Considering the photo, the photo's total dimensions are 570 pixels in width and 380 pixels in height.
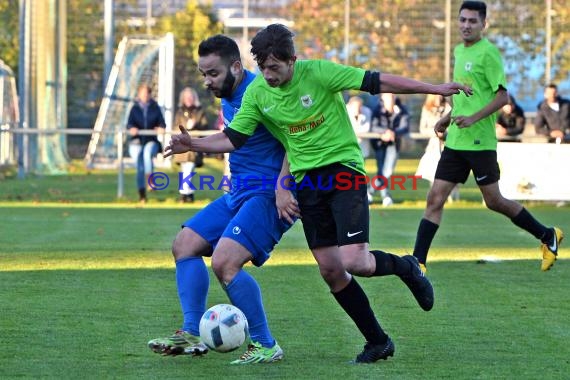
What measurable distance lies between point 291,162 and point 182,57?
23.1 metres

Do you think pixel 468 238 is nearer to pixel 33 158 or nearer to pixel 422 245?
pixel 422 245

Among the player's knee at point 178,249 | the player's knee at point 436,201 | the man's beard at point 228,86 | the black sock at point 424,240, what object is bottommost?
the black sock at point 424,240

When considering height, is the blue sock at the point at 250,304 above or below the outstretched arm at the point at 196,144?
below

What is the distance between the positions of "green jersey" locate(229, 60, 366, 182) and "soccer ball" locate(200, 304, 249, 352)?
85cm

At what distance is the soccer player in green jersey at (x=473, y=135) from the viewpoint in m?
11.1

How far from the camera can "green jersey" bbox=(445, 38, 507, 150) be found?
1113 centimetres

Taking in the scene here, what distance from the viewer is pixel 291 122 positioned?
7.17m

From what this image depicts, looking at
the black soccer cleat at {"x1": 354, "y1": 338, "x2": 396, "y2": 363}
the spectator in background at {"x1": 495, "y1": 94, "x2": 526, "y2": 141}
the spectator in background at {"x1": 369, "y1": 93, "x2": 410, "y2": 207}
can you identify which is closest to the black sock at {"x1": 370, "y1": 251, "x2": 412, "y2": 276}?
the black soccer cleat at {"x1": 354, "y1": 338, "x2": 396, "y2": 363}

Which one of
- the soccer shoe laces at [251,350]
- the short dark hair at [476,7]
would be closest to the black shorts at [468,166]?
the short dark hair at [476,7]

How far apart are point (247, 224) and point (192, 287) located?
557mm

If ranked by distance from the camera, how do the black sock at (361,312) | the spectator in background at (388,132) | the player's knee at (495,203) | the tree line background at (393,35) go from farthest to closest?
the tree line background at (393,35)
the spectator in background at (388,132)
the player's knee at (495,203)
the black sock at (361,312)

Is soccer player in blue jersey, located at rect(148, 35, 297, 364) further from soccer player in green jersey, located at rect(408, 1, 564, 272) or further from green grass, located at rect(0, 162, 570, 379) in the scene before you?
soccer player in green jersey, located at rect(408, 1, 564, 272)

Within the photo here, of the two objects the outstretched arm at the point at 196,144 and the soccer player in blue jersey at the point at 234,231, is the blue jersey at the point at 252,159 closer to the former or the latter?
the soccer player in blue jersey at the point at 234,231

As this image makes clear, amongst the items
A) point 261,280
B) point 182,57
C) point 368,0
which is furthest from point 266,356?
point 182,57
